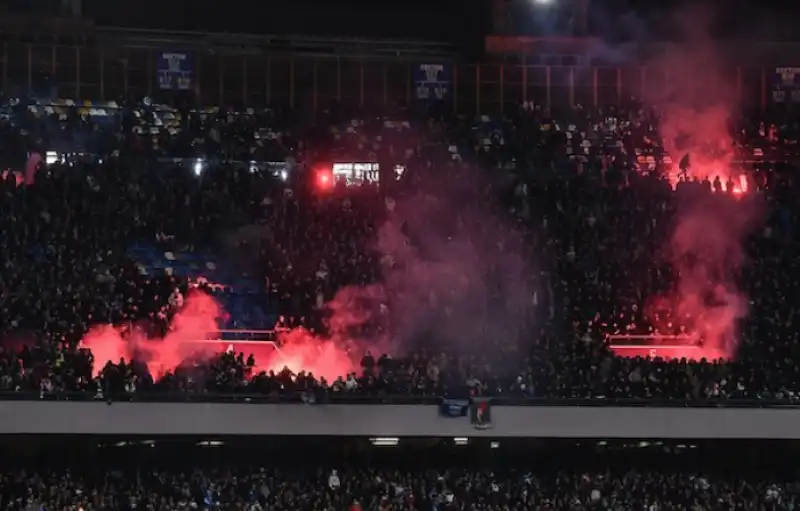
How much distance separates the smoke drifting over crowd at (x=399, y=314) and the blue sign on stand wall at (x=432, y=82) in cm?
573

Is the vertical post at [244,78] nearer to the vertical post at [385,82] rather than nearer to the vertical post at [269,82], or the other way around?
the vertical post at [269,82]

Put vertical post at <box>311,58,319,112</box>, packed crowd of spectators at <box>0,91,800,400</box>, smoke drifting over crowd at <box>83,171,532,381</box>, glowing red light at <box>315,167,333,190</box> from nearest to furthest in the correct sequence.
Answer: packed crowd of spectators at <box>0,91,800,400</box>
smoke drifting over crowd at <box>83,171,532,381</box>
glowing red light at <box>315,167,333,190</box>
vertical post at <box>311,58,319,112</box>

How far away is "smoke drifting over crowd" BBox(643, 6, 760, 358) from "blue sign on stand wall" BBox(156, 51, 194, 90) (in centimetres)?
1197

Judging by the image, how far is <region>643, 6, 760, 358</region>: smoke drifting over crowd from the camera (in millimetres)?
25609

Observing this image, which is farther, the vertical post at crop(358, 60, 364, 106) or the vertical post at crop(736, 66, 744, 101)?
the vertical post at crop(736, 66, 744, 101)

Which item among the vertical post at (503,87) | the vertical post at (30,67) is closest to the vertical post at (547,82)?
the vertical post at (503,87)

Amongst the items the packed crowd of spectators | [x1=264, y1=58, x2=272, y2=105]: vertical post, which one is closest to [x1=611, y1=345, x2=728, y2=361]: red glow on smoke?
the packed crowd of spectators

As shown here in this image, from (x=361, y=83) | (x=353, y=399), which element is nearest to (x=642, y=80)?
(x=361, y=83)

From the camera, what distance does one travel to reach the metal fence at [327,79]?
97.9 feet

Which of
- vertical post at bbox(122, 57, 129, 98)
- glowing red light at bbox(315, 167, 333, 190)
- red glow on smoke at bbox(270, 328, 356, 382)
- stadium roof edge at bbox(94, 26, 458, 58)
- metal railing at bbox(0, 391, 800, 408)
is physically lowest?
metal railing at bbox(0, 391, 800, 408)

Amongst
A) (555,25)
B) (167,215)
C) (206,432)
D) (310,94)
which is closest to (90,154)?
(167,215)

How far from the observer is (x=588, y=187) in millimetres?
27578

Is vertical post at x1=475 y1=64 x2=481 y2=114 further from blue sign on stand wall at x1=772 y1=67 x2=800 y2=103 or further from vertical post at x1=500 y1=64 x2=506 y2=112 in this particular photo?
blue sign on stand wall at x1=772 y1=67 x2=800 y2=103

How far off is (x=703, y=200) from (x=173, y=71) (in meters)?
13.4
